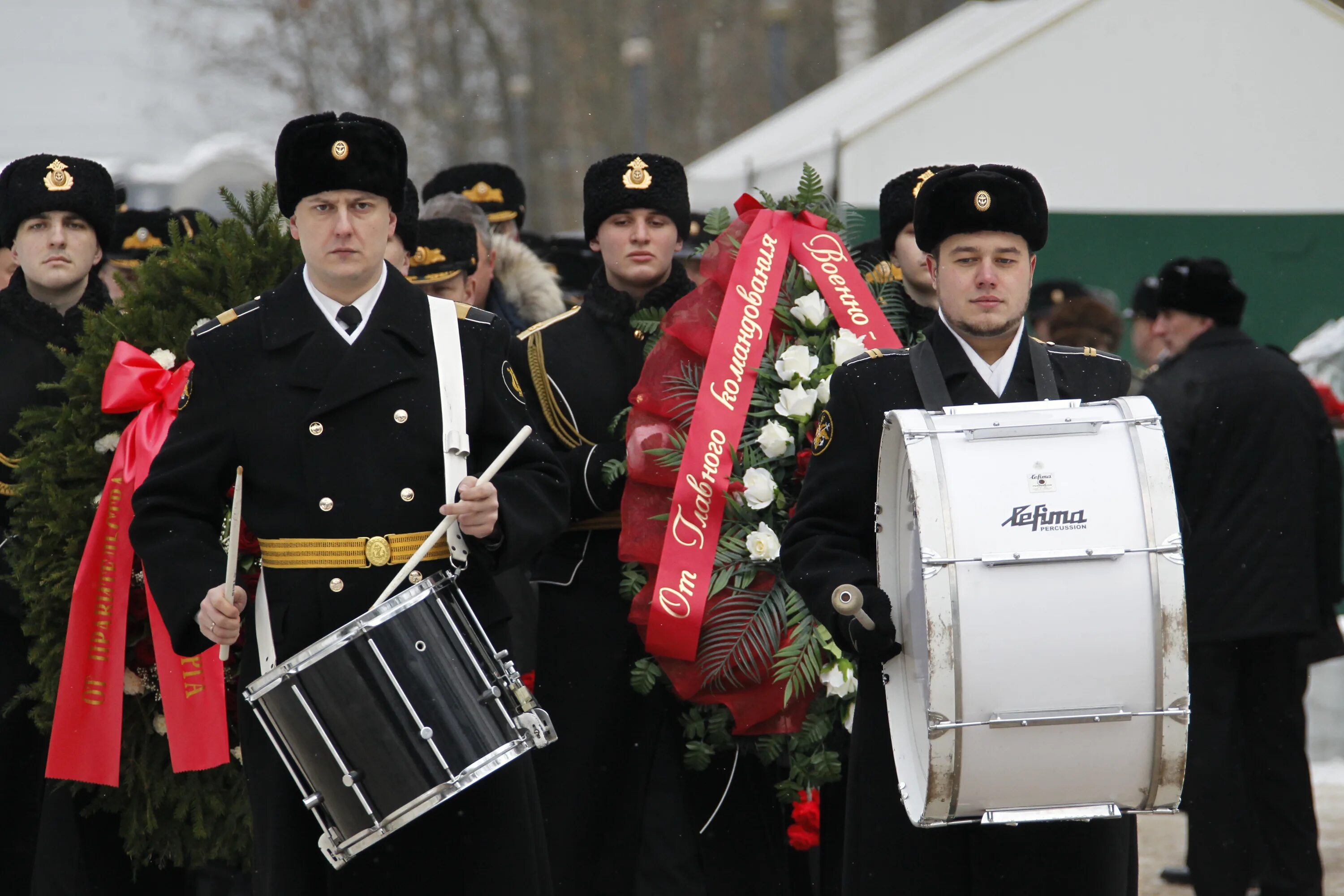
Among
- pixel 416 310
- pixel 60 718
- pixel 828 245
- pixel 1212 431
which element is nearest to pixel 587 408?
pixel 828 245

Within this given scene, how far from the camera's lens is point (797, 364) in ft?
17.1

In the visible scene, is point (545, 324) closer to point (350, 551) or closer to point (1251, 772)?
point (350, 551)

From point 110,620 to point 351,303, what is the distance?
57.7 inches

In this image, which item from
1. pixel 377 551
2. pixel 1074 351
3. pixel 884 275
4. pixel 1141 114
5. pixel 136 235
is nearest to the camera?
pixel 377 551

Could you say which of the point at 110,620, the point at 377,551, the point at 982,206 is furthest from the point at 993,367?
the point at 110,620

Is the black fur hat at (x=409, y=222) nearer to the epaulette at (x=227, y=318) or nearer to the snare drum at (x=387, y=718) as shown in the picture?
the epaulette at (x=227, y=318)

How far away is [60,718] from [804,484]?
228 cm

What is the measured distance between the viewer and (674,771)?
561 centimetres

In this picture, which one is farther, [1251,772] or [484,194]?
[484,194]

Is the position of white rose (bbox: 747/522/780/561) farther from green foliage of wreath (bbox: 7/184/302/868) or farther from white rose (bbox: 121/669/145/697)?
white rose (bbox: 121/669/145/697)

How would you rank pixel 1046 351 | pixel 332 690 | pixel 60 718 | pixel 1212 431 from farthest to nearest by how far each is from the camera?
pixel 1212 431 → pixel 60 718 → pixel 1046 351 → pixel 332 690

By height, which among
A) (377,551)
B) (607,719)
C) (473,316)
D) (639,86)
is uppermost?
(639,86)

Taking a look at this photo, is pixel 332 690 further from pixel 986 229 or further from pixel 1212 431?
pixel 1212 431

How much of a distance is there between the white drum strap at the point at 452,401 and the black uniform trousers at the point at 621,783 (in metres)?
1.38
